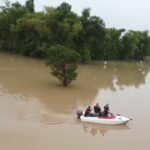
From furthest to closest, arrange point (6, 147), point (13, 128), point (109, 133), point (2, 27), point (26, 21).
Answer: point (2, 27), point (26, 21), point (109, 133), point (13, 128), point (6, 147)

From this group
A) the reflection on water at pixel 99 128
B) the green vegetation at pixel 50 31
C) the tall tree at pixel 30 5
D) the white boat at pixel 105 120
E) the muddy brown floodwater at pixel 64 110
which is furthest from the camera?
the tall tree at pixel 30 5

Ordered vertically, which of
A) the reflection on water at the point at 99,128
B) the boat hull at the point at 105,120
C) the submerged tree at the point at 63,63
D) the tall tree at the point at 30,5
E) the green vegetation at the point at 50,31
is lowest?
the reflection on water at the point at 99,128

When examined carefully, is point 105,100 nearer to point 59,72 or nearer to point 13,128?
point 59,72

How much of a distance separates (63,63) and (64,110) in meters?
5.98

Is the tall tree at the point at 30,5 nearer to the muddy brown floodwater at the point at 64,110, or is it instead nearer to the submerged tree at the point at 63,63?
the muddy brown floodwater at the point at 64,110

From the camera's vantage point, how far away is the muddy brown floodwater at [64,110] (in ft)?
51.0

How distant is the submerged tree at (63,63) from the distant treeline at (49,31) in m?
11.0

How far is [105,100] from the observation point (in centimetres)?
2394

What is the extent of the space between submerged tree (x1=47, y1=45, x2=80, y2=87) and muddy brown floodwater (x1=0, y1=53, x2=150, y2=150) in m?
0.79

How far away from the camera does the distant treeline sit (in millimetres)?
40375

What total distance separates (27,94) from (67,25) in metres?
17.9

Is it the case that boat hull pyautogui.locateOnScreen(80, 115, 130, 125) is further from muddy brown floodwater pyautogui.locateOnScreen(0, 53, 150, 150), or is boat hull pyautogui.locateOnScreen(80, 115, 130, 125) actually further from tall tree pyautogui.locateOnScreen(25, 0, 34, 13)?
tall tree pyautogui.locateOnScreen(25, 0, 34, 13)

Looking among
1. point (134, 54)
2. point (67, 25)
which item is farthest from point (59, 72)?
point (134, 54)

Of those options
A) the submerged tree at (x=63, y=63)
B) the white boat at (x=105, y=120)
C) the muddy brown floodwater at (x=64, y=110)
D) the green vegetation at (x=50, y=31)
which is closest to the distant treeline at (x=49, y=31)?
the green vegetation at (x=50, y=31)
